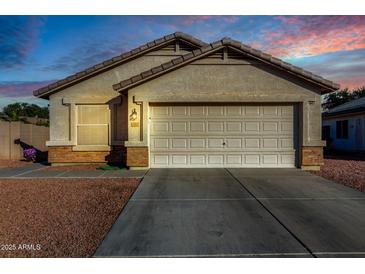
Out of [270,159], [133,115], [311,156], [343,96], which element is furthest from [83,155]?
[343,96]

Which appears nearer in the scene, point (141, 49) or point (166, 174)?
point (166, 174)

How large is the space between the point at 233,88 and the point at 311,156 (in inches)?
153

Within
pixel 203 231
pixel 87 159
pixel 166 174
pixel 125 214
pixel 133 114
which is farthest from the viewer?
pixel 87 159

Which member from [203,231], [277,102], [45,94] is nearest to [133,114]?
[45,94]

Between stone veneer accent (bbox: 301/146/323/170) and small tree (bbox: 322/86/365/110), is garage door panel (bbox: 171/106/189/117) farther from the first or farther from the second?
small tree (bbox: 322/86/365/110)

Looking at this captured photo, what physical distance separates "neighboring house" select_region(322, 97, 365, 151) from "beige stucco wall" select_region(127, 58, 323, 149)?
9.69m

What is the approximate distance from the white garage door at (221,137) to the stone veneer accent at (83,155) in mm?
2123

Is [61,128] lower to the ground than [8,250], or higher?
higher

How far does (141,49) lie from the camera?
40.5 feet

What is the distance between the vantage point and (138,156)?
33.2 ft

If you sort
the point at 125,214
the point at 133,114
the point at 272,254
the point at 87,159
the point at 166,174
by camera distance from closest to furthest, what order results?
the point at 272,254 → the point at 125,214 → the point at 166,174 → the point at 133,114 → the point at 87,159

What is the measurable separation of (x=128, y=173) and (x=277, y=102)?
20.2 feet

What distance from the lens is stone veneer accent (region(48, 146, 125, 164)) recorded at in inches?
461

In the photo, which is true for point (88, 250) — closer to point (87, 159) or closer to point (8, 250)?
point (8, 250)
